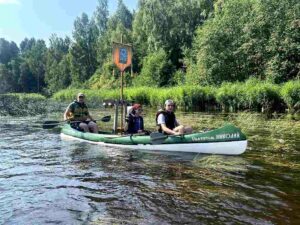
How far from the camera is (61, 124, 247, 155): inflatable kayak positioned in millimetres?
9641

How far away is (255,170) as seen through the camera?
334 inches

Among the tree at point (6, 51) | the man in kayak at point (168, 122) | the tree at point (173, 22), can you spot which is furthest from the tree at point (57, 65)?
the man in kayak at point (168, 122)

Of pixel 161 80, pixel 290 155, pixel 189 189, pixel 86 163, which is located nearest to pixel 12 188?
pixel 86 163

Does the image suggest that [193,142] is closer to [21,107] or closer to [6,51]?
[21,107]

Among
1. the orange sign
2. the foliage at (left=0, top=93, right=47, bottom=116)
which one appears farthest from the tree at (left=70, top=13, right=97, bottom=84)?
the orange sign

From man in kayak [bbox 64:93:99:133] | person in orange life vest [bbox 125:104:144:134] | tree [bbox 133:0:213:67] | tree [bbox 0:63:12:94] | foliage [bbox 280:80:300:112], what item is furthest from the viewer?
tree [bbox 0:63:12:94]

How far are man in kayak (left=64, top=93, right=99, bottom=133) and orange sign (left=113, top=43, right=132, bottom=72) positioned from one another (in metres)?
1.80

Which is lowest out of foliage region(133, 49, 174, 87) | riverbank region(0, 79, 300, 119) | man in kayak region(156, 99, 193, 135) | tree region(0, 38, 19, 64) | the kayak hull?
the kayak hull

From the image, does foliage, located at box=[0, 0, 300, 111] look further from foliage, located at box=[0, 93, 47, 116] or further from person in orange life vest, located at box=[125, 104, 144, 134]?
foliage, located at box=[0, 93, 47, 116]

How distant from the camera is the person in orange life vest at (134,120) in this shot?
11.6 metres

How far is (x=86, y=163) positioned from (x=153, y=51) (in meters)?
41.1

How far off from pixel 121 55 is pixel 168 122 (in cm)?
450

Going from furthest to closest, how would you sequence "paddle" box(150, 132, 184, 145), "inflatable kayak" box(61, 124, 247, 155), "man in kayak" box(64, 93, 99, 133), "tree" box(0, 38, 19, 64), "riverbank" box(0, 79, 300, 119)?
"tree" box(0, 38, 19, 64)
"riverbank" box(0, 79, 300, 119)
"man in kayak" box(64, 93, 99, 133)
"paddle" box(150, 132, 184, 145)
"inflatable kayak" box(61, 124, 247, 155)

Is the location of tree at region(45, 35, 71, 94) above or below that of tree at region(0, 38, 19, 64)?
below
